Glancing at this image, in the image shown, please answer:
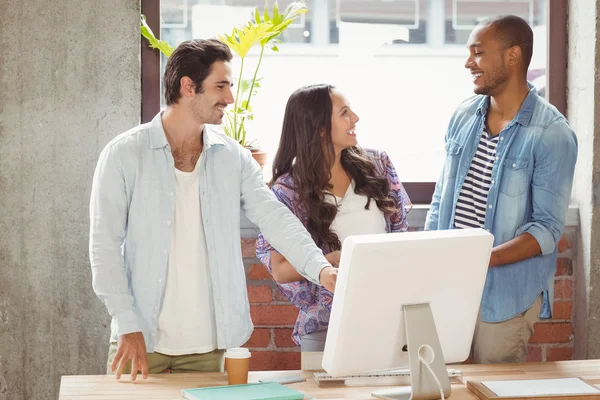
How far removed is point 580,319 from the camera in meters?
3.16

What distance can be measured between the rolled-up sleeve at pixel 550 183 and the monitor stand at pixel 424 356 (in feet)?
2.54

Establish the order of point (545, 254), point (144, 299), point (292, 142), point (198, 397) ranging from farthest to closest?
point (292, 142) < point (545, 254) < point (144, 299) < point (198, 397)

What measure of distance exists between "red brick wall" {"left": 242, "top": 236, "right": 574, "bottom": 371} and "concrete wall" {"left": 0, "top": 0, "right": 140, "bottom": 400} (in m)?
0.56

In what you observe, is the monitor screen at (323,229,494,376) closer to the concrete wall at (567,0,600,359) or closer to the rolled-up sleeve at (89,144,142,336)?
the rolled-up sleeve at (89,144,142,336)

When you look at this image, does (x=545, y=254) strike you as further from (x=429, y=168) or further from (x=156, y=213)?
(x=156, y=213)

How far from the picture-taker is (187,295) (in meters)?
2.42

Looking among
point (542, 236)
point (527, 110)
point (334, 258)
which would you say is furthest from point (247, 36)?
point (542, 236)

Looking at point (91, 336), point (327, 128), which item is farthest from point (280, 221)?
point (91, 336)

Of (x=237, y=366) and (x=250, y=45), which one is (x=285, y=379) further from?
(x=250, y=45)

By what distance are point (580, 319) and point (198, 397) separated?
1.78 metres

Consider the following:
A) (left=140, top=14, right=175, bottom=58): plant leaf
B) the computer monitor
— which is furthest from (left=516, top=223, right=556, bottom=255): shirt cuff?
(left=140, top=14, right=175, bottom=58): plant leaf

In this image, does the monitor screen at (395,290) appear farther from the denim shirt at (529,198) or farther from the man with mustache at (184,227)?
the denim shirt at (529,198)

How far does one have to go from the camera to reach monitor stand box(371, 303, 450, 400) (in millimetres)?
1937

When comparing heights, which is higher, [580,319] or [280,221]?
[280,221]
